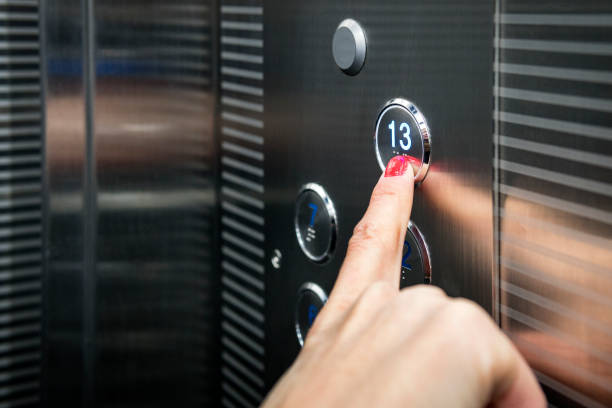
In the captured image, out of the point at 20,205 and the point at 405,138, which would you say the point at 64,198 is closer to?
the point at 20,205

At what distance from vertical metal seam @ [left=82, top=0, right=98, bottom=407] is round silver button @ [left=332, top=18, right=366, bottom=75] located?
1.15ft

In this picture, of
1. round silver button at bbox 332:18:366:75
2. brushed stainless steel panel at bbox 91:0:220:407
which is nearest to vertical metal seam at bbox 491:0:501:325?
round silver button at bbox 332:18:366:75

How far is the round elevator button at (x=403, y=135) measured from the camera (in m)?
0.58

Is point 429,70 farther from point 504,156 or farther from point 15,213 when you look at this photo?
point 15,213

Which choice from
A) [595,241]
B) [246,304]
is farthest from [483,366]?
[246,304]

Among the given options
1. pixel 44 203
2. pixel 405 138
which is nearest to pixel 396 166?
pixel 405 138

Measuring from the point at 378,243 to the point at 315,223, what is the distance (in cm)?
26

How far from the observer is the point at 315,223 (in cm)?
73

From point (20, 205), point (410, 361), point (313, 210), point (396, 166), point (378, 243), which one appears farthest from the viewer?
point (20, 205)

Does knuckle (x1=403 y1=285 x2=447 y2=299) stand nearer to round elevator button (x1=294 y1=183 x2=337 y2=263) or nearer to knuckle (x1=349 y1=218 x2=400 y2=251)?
knuckle (x1=349 y1=218 x2=400 y2=251)

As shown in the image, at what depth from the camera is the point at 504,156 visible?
0.52 metres

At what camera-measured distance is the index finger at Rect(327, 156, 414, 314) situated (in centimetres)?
42

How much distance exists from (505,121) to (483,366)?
231 millimetres

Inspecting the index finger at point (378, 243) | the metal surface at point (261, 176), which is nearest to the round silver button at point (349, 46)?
the metal surface at point (261, 176)
